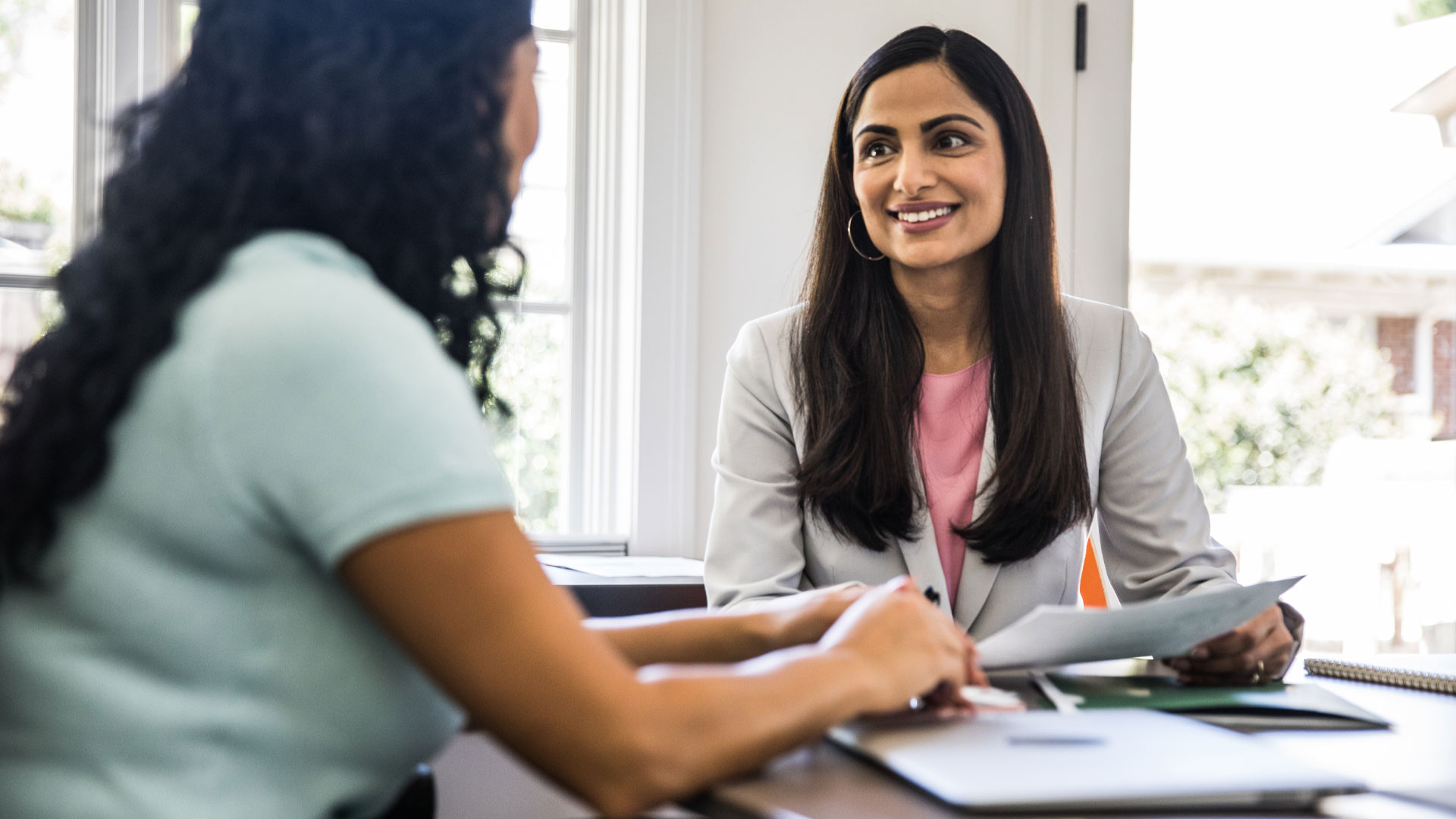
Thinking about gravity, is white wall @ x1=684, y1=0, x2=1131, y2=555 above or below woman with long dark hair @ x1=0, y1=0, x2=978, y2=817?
above

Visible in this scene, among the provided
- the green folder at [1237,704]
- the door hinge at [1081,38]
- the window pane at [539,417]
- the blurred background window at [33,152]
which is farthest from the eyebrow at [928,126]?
the blurred background window at [33,152]

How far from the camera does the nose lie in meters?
1.58

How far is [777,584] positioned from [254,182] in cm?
83

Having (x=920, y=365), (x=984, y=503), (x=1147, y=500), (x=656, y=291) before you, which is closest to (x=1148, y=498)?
(x=1147, y=500)

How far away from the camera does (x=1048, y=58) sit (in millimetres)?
2701

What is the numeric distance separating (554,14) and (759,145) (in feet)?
1.72

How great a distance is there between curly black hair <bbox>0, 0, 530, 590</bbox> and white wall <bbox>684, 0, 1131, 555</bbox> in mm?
1711

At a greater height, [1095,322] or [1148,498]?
[1095,322]

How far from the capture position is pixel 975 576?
145cm

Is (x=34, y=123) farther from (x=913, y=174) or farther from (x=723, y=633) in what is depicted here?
(x=723, y=633)

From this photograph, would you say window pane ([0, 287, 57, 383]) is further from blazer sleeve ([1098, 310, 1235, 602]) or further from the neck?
blazer sleeve ([1098, 310, 1235, 602])

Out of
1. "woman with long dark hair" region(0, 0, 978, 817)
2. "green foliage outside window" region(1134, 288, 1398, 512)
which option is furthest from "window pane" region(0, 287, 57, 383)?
"green foliage outside window" region(1134, 288, 1398, 512)

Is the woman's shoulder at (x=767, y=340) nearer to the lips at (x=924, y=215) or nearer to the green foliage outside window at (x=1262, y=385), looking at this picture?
the lips at (x=924, y=215)

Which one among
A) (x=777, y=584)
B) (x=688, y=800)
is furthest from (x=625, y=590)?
(x=688, y=800)
